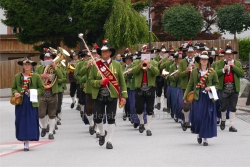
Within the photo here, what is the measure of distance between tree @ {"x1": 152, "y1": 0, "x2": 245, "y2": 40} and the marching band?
19579 mm

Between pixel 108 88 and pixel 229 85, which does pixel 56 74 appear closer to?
pixel 108 88

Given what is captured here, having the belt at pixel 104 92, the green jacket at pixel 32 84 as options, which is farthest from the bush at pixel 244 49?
the green jacket at pixel 32 84

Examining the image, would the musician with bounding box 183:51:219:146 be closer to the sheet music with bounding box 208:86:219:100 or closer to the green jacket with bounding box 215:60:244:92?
the sheet music with bounding box 208:86:219:100

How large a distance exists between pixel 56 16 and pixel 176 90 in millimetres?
17818

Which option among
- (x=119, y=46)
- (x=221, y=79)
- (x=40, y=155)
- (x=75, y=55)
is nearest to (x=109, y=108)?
(x=40, y=155)

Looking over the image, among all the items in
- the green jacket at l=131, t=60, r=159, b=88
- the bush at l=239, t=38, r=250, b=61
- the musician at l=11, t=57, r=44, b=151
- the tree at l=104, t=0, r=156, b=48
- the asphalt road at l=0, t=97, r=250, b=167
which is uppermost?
the tree at l=104, t=0, r=156, b=48

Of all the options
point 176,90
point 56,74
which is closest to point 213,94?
point 56,74

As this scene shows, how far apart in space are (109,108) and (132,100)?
4.65 metres

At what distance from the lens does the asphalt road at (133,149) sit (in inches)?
476

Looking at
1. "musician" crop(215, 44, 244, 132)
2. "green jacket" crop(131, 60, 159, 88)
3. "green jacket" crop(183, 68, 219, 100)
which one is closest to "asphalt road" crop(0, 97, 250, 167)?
"musician" crop(215, 44, 244, 132)

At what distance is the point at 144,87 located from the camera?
1636cm

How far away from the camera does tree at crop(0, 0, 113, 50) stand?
116ft

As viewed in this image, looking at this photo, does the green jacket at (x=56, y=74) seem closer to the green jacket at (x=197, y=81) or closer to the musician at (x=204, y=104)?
the green jacket at (x=197, y=81)

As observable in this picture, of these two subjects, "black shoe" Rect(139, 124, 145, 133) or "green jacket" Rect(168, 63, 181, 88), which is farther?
"green jacket" Rect(168, 63, 181, 88)
